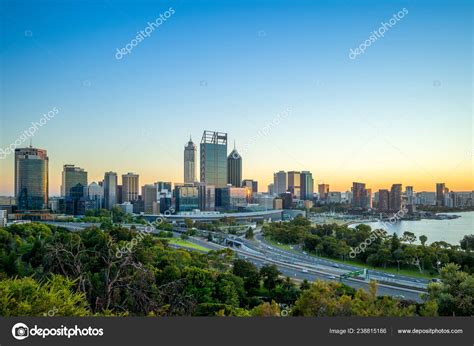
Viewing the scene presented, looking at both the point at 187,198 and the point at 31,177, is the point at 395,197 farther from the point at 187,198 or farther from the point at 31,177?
the point at 31,177

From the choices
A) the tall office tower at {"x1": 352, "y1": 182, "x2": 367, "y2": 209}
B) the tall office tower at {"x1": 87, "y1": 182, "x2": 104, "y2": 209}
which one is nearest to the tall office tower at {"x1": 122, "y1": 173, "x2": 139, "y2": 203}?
the tall office tower at {"x1": 87, "y1": 182, "x2": 104, "y2": 209}

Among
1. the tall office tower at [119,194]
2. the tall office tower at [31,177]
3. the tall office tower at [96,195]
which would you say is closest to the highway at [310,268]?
the tall office tower at [96,195]

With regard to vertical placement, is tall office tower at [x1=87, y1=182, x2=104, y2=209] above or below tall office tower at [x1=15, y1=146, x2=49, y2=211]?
below

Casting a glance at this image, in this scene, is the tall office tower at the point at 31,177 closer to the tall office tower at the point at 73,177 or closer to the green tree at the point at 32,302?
the tall office tower at the point at 73,177

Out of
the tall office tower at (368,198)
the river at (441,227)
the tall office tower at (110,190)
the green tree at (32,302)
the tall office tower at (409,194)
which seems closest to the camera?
the green tree at (32,302)


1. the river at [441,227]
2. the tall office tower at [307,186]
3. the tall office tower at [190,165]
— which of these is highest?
the tall office tower at [190,165]

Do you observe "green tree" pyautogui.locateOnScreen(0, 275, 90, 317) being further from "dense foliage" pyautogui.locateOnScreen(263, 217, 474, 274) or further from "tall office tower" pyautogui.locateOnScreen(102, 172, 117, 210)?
"tall office tower" pyautogui.locateOnScreen(102, 172, 117, 210)

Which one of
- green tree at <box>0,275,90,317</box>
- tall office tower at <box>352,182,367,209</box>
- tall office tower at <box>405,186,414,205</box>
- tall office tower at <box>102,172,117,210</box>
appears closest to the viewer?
green tree at <box>0,275,90,317</box>

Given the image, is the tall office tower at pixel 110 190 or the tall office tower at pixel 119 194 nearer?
the tall office tower at pixel 110 190

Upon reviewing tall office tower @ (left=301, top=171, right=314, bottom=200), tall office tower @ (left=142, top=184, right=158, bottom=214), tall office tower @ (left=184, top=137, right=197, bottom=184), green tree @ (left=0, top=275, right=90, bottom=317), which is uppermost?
tall office tower @ (left=184, top=137, right=197, bottom=184)
